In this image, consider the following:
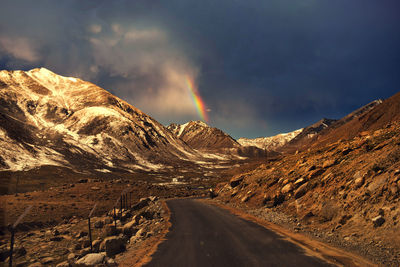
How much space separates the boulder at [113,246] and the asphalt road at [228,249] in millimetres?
3054

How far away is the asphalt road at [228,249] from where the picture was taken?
1178 centimetres

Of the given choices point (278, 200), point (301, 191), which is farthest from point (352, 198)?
point (278, 200)

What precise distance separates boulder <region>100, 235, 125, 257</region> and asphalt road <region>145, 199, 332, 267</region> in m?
3.05

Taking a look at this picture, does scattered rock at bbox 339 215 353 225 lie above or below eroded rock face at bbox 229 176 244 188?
below

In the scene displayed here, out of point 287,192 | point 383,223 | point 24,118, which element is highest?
point 24,118

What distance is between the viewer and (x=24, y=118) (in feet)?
614

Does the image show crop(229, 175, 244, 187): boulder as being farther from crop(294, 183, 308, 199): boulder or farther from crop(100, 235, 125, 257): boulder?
crop(100, 235, 125, 257): boulder

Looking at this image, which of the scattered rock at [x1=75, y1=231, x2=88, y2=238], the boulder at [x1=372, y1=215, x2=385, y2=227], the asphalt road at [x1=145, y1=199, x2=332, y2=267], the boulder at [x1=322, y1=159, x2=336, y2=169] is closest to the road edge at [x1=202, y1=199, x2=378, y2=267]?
the asphalt road at [x1=145, y1=199, x2=332, y2=267]

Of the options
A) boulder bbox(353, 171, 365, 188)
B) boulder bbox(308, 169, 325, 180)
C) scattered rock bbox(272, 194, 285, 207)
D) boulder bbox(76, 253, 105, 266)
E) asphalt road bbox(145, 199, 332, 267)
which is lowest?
asphalt road bbox(145, 199, 332, 267)

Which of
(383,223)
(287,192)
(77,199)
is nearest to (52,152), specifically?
(77,199)

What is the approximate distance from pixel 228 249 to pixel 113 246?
7.85 metres

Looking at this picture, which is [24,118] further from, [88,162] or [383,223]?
[383,223]

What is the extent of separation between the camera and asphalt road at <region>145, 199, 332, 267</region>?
11.8 m

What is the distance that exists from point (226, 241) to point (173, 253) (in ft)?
12.7
